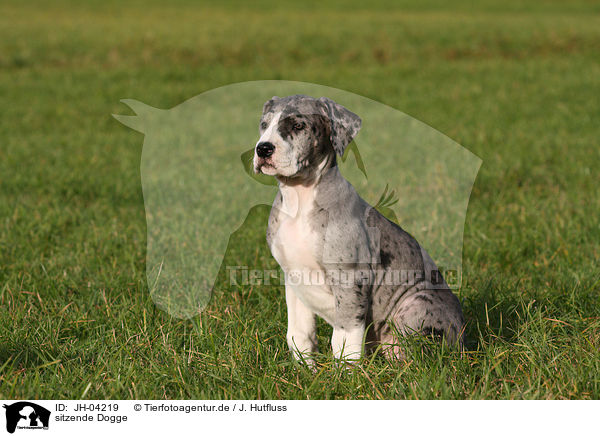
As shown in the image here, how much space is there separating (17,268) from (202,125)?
4504mm

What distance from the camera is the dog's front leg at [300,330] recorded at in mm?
3240

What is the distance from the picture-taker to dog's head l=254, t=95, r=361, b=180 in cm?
276

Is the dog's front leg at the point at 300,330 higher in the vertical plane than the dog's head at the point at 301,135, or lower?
lower

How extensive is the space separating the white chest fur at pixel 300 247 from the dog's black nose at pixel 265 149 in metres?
0.29

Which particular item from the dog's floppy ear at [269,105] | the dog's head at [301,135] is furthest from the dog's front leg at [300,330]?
the dog's floppy ear at [269,105]

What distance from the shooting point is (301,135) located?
9.25ft

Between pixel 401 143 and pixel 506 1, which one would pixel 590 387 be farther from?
pixel 506 1

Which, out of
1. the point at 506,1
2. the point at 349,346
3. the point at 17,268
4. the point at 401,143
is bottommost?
the point at 17,268

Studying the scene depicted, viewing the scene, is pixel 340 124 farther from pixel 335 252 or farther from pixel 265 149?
pixel 335 252

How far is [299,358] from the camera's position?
3254 millimetres

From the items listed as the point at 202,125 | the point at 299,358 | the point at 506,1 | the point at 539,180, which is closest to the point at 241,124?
the point at 202,125
